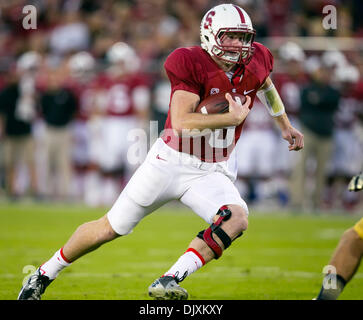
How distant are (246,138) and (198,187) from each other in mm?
7049

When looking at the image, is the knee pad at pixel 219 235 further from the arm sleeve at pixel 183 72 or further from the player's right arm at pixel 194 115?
the arm sleeve at pixel 183 72

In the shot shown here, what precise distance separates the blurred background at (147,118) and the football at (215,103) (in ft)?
20.6

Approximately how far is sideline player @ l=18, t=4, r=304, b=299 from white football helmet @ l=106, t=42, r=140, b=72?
724 cm

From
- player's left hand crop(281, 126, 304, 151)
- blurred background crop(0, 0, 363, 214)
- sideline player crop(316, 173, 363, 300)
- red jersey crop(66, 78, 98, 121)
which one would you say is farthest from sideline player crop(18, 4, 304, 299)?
red jersey crop(66, 78, 98, 121)

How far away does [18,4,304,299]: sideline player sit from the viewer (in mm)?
3984

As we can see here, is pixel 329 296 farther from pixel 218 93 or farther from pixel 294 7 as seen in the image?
pixel 294 7

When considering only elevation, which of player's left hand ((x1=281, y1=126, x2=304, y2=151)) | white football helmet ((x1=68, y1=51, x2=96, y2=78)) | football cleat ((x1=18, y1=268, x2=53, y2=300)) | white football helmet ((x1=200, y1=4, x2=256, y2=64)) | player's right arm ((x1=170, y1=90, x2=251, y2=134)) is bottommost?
football cleat ((x1=18, y1=268, x2=53, y2=300))

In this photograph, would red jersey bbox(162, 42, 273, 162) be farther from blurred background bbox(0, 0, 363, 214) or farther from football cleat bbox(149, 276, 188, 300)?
blurred background bbox(0, 0, 363, 214)

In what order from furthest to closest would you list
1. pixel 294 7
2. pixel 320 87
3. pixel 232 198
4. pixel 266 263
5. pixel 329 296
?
pixel 294 7
pixel 320 87
pixel 266 263
pixel 232 198
pixel 329 296

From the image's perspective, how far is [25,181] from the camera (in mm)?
12203

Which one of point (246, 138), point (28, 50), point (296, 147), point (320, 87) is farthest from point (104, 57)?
point (296, 147)

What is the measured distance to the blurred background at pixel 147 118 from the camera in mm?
10688

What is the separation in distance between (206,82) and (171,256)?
2.76 meters

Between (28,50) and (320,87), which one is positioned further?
(28,50)
